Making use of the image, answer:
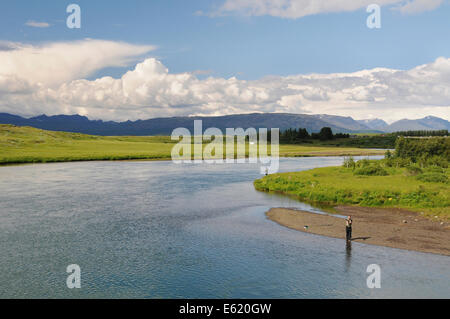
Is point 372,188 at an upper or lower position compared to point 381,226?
upper

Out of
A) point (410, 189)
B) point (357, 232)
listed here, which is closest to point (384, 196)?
point (410, 189)

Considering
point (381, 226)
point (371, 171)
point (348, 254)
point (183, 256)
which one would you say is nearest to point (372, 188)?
point (381, 226)

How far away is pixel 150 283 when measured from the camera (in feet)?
82.0

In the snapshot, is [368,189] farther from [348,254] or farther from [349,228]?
[348,254]

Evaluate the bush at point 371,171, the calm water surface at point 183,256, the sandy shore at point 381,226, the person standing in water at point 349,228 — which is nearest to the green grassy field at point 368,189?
the bush at point 371,171

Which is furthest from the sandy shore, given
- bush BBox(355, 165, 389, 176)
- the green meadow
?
bush BBox(355, 165, 389, 176)

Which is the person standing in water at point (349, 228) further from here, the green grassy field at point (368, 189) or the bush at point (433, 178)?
the bush at point (433, 178)

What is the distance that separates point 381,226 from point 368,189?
14.3 metres

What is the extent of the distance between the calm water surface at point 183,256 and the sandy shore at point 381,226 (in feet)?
5.52

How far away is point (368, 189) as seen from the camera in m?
52.3

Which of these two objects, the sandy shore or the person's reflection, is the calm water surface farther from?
the sandy shore

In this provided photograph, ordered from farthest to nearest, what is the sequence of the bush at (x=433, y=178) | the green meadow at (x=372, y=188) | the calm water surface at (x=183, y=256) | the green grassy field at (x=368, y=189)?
the bush at (x=433, y=178) → the green meadow at (x=372, y=188) → the green grassy field at (x=368, y=189) → the calm water surface at (x=183, y=256)

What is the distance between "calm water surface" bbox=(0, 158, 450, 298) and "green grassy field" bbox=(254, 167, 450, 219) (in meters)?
5.55

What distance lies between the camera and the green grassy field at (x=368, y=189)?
45.8m
